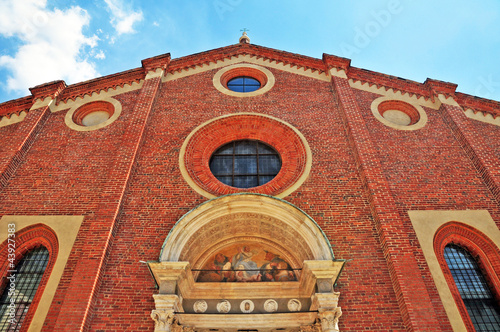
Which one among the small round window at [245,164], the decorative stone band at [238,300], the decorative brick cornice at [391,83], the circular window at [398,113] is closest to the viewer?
the decorative stone band at [238,300]

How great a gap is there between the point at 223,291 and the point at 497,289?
5.86 meters

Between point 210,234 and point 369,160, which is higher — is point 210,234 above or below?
below

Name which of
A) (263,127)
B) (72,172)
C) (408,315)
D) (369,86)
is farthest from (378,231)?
(72,172)

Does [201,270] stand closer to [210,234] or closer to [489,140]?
[210,234]

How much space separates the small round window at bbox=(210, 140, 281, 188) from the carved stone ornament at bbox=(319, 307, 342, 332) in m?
4.02

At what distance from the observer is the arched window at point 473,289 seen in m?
7.37

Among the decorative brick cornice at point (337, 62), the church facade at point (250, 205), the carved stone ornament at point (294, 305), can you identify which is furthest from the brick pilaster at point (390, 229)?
the carved stone ornament at point (294, 305)

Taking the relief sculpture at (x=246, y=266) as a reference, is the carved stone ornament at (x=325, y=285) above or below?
below

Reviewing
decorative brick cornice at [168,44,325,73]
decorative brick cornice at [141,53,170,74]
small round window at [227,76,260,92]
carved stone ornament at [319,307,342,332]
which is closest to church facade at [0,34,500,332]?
carved stone ornament at [319,307,342,332]

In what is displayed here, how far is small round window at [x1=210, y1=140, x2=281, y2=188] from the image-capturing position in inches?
393

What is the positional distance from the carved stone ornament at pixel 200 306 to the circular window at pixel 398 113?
7.38m

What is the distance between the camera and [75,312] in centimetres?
678

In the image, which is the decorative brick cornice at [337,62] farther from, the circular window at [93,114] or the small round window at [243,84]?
the circular window at [93,114]

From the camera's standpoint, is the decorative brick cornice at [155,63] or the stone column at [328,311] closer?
the stone column at [328,311]
